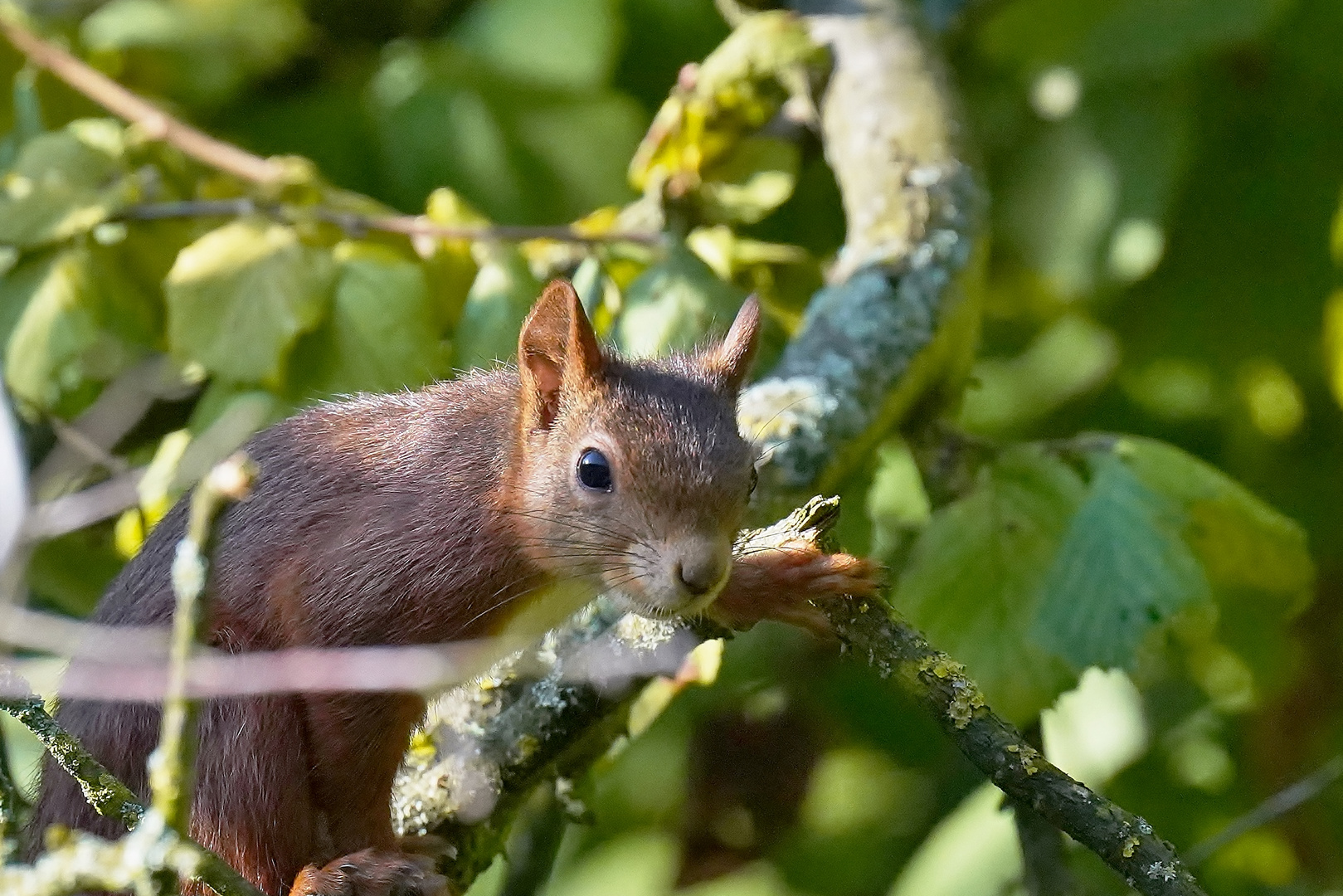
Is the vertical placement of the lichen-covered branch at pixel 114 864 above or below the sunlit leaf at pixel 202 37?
above

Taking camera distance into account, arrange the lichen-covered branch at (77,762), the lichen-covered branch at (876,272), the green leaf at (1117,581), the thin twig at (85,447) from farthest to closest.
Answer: the thin twig at (85,447) → the lichen-covered branch at (876,272) → the green leaf at (1117,581) → the lichen-covered branch at (77,762)

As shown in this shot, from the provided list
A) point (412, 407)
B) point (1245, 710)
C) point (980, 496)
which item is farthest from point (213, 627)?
point (1245, 710)

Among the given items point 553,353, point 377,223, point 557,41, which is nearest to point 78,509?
point 377,223

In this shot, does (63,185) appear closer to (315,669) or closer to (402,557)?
(402,557)

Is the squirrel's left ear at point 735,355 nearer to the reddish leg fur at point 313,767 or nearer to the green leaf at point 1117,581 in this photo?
the reddish leg fur at point 313,767

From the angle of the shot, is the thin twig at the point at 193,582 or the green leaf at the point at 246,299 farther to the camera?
the green leaf at the point at 246,299

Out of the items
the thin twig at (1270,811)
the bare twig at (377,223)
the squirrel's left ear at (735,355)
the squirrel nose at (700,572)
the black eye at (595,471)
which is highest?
the squirrel's left ear at (735,355)

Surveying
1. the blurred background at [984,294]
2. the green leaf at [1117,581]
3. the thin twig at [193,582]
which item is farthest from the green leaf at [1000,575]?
the thin twig at [193,582]
